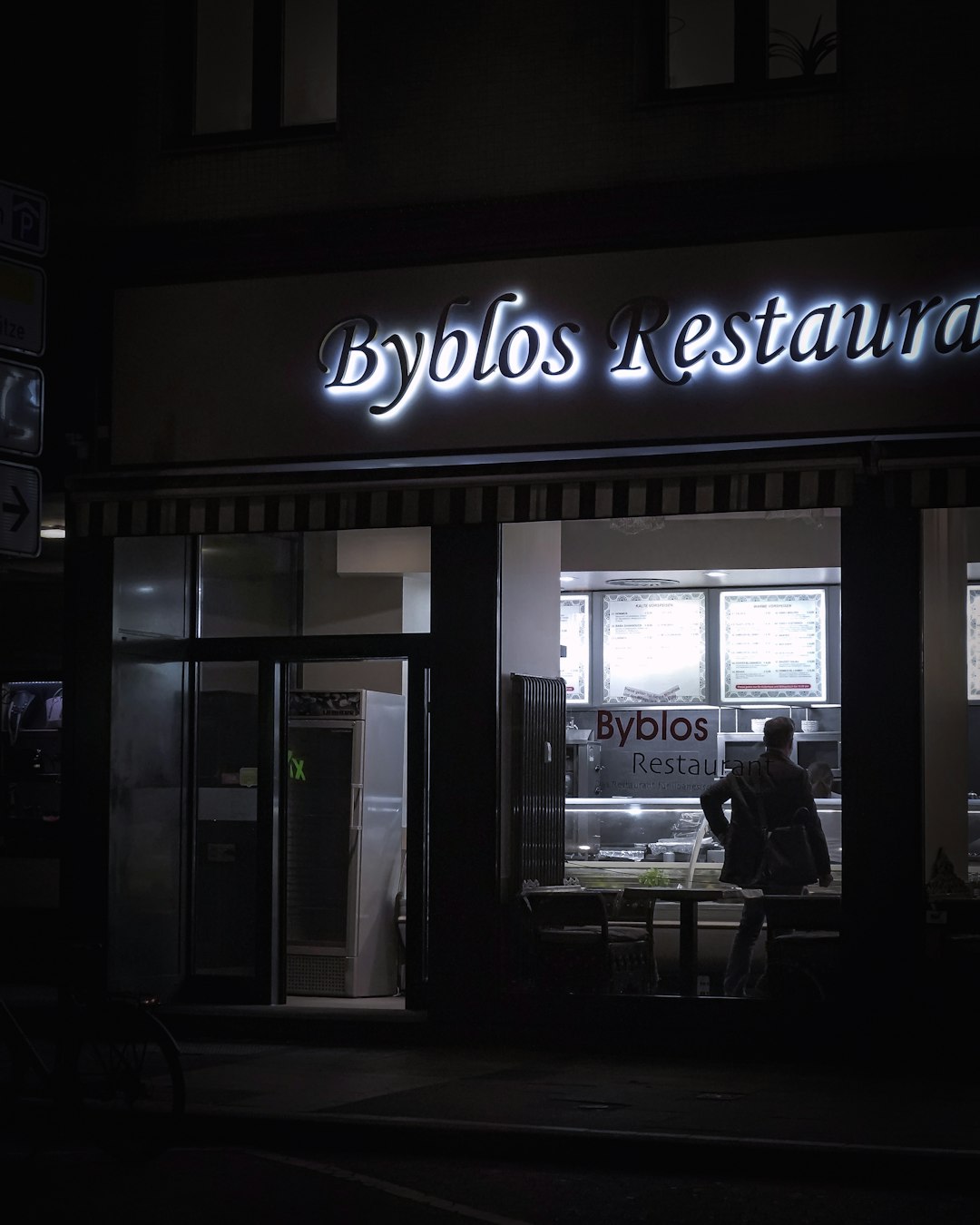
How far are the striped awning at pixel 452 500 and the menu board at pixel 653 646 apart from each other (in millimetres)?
4261

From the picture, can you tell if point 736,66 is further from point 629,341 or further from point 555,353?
point 555,353

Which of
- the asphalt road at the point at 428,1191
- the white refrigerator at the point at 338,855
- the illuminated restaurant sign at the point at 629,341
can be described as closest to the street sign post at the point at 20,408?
the illuminated restaurant sign at the point at 629,341

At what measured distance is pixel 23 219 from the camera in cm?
991

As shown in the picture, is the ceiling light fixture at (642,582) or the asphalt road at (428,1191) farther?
the ceiling light fixture at (642,582)

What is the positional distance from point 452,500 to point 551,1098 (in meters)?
3.89

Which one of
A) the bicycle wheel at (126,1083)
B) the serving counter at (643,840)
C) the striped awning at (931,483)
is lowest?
the bicycle wheel at (126,1083)

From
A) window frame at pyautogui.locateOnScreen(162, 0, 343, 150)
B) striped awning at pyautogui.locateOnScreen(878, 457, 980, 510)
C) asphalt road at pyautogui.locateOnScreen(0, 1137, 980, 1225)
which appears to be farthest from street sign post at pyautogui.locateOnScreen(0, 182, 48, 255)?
striped awning at pyautogui.locateOnScreen(878, 457, 980, 510)

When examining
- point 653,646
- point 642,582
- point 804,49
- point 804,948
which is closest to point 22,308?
point 804,49

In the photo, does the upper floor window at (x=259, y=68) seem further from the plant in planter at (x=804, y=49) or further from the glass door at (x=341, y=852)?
the glass door at (x=341, y=852)

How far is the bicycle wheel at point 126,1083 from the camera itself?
302 inches

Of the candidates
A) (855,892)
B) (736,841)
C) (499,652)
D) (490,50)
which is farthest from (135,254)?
(855,892)

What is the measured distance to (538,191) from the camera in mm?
11375

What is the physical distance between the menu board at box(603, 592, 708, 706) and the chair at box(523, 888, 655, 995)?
377 centimetres

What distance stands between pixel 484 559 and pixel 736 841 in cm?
254
